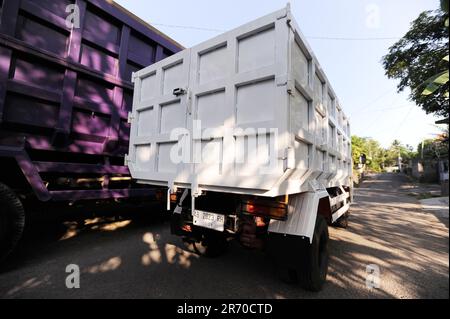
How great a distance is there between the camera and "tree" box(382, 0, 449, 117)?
9688 mm

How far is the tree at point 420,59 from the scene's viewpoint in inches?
381

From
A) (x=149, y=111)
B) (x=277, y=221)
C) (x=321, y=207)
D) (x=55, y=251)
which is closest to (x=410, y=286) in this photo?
(x=321, y=207)

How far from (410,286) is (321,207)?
1.30m

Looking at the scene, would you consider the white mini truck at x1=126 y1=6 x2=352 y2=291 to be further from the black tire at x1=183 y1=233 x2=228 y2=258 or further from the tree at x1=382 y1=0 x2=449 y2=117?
the tree at x1=382 y1=0 x2=449 y2=117

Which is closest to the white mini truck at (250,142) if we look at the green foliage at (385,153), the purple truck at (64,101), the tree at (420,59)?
the purple truck at (64,101)

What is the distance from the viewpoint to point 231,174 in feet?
7.60

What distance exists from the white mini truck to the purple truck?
121 centimetres

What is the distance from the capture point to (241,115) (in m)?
2.34

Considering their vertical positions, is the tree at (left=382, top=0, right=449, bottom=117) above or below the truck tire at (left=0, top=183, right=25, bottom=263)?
above

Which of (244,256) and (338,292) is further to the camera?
(244,256)

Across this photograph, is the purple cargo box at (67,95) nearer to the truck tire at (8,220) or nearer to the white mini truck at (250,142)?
the truck tire at (8,220)

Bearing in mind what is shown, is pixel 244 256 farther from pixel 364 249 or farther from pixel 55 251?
pixel 55 251

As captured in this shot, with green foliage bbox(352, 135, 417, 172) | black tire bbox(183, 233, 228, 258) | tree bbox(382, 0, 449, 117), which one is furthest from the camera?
green foliage bbox(352, 135, 417, 172)

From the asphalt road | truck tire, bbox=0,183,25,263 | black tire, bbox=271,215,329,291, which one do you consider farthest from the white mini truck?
truck tire, bbox=0,183,25,263
